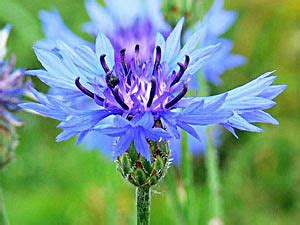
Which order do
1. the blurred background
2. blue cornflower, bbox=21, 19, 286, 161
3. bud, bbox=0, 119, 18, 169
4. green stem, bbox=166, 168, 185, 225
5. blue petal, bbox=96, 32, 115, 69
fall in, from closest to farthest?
1. blue cornflower, bbox=21, 19, 286, 161
2. blue petal, bbox=96, 32, 115, 69
3. bud, bbox=0, 119, 18, 169
4. green stem, bbox=166, 168, 185, 225
5. the blurred background

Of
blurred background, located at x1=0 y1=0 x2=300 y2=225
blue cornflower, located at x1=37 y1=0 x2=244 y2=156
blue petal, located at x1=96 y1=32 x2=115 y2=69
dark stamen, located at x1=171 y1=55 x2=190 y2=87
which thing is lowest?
dark stamen, located at x1=171 y1=55 x2=190 y2=87

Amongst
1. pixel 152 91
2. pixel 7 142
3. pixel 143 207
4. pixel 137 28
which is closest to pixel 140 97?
pixel 152 91

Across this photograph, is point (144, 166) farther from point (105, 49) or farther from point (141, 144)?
point (105, 49)

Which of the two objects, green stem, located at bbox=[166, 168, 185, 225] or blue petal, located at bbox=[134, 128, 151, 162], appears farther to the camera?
green stem, located at bbox=[166, 168, 185, 225]

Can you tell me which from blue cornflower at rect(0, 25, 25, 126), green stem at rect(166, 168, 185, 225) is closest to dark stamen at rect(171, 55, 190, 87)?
blue cornflower at rect(0, 25, 25, 126)

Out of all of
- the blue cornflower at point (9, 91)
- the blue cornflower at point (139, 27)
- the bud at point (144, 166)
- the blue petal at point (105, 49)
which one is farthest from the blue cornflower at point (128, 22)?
the bud at point (144, 166)

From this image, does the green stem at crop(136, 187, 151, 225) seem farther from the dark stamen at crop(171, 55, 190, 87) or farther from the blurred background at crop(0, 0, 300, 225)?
the blurred background at crop(0, 0, 300, 225)

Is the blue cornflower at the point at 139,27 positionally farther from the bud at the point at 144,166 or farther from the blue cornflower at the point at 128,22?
the bud at the point at 144,166
